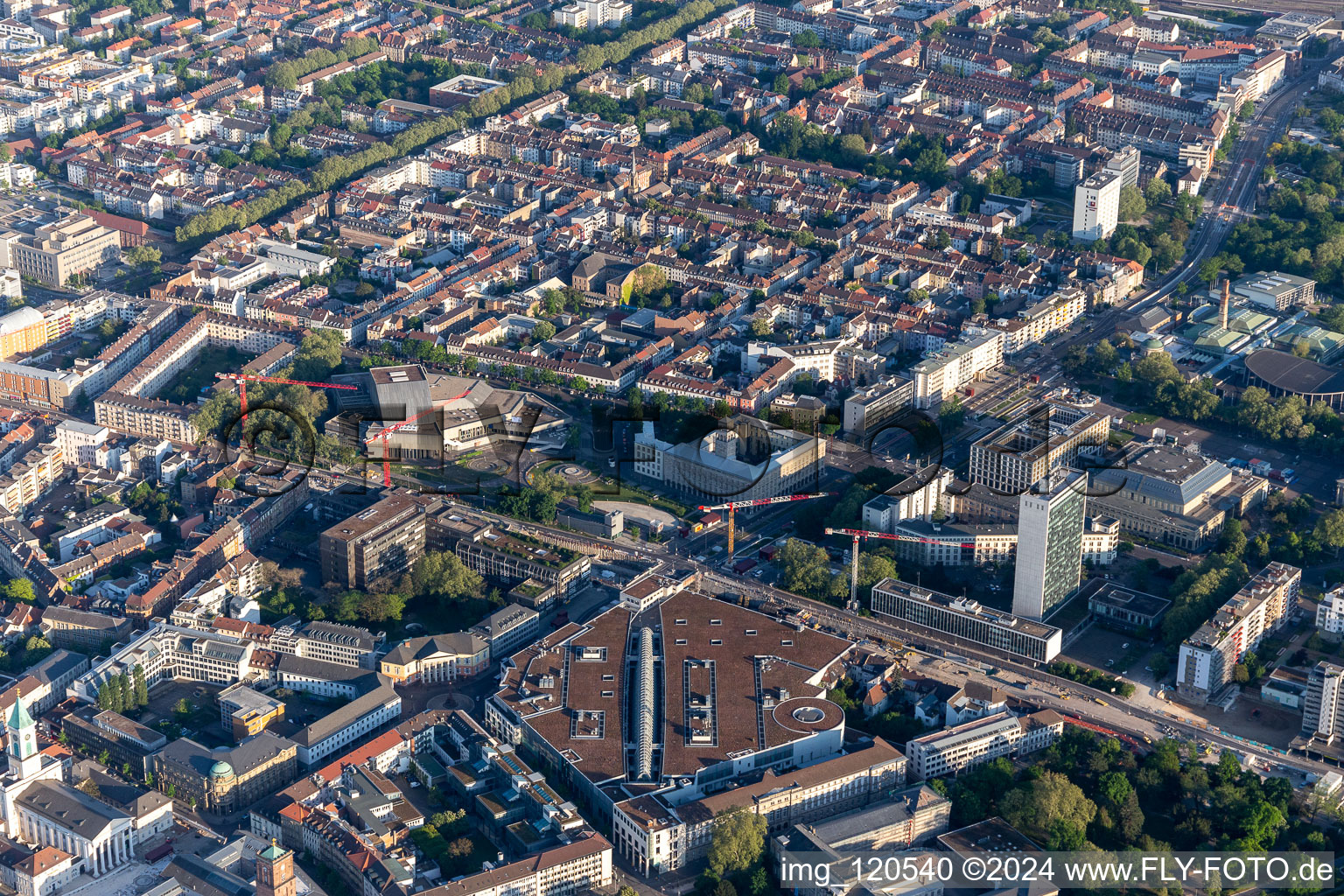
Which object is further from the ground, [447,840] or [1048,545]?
[1048,545]

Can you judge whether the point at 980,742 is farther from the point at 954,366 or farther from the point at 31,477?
the point at 31,477

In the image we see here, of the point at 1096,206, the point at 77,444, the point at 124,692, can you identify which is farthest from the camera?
the point at 1096,206

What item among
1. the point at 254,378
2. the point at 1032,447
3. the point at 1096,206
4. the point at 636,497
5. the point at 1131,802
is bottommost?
the point at 1131,802

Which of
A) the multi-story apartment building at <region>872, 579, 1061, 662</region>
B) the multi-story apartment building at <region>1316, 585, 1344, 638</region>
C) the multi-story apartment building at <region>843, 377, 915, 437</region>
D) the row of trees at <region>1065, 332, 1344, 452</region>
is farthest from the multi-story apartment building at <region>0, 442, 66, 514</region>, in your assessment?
the multi-story apartment building at <region>1316, 585, 1344, 638</region>

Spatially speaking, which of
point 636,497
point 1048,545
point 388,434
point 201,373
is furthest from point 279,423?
point 1048,545

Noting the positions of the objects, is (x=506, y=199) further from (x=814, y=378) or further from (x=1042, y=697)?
(x=1042, y=697)

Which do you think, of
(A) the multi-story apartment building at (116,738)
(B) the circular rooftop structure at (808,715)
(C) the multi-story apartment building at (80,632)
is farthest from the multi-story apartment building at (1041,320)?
(A) the multi-story apartment building at (116,738)

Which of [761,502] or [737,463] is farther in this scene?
[737,463]
